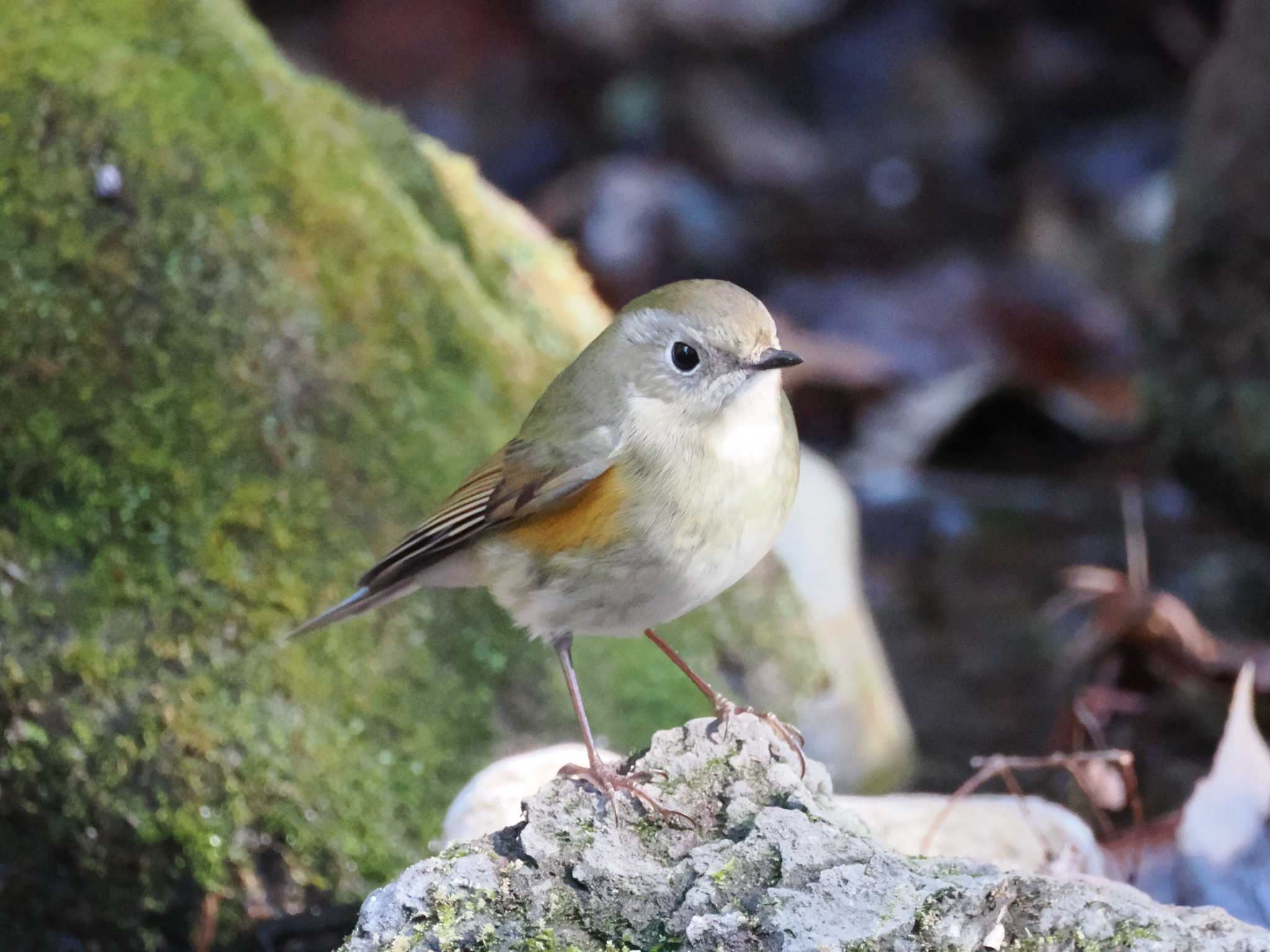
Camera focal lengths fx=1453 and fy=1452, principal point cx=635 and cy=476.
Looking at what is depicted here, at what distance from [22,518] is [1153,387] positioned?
5.55 m

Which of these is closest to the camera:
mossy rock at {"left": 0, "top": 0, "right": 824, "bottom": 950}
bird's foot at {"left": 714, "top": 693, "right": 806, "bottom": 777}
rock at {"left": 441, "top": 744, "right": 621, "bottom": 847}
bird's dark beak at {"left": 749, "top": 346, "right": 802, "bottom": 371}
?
bird's foot at {"left": 714, "top": 693, "right": 806, "bottom": 777}

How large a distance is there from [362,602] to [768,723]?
3.44 ft

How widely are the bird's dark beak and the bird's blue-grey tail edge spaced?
1.06 m

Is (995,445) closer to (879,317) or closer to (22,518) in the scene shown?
(879,317)

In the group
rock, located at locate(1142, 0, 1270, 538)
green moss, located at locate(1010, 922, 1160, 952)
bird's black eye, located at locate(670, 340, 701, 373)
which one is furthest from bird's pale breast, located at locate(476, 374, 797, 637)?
rock, located at locate(1142, 0, 1270, 538)

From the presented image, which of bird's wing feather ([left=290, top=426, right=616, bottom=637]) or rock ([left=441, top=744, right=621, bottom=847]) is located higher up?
bird's wing feather ([left=290, top=426, right=616, bottom=637])

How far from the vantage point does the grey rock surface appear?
205 centimetres

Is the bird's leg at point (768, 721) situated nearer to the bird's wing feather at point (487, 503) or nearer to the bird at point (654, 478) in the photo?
the bird at point (654, 478)

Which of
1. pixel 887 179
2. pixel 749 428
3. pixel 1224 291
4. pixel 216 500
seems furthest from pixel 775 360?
pixel 887 179

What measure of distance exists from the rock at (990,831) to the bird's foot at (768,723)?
58 centimetres

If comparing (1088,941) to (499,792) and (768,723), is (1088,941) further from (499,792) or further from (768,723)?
(499,792)

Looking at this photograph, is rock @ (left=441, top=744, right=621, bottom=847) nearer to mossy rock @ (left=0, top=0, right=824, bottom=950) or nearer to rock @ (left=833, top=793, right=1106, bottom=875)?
mossy rock @ (left=0, top=0, right=824, bottom=950)

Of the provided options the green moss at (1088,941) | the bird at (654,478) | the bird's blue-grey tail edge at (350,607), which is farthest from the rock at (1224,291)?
the green moss at (1088,941)

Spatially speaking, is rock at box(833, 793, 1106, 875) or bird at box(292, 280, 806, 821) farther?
rock at box(833, 793, 1106, 875)
